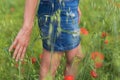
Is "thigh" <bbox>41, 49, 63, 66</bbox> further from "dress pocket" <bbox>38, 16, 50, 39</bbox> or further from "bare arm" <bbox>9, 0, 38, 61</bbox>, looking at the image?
"bare arm" <bbox>9, 0, 38, 61</bbox>

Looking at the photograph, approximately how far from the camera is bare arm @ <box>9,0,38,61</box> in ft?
6.29

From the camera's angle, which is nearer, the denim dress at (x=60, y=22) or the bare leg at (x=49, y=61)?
the denim dress at (x=60, y=22)

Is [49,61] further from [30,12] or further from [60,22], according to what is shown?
[30,12]

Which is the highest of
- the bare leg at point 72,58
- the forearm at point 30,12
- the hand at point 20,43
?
the forearm at point 30,12

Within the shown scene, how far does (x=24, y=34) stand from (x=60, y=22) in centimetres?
25

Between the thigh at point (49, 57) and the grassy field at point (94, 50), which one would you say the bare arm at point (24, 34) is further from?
the thigh at point (49, 57)

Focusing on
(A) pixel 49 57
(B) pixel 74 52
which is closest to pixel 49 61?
(A) pixel 49 57

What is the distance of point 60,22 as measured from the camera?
6.86ft

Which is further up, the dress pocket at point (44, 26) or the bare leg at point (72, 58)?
the dress pocket at point (44, 26)

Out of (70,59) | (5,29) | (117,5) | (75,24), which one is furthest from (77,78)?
(5,29)

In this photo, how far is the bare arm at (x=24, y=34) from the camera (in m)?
1.92

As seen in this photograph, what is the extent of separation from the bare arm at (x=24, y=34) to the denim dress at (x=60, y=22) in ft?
0.44

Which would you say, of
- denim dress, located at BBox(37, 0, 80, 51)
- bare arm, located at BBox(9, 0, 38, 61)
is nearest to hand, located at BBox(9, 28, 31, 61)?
bare arm, located at BBox(9, 0, 38, 61)

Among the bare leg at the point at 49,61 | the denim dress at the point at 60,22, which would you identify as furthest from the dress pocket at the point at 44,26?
the bare leg at the point at 49,61
